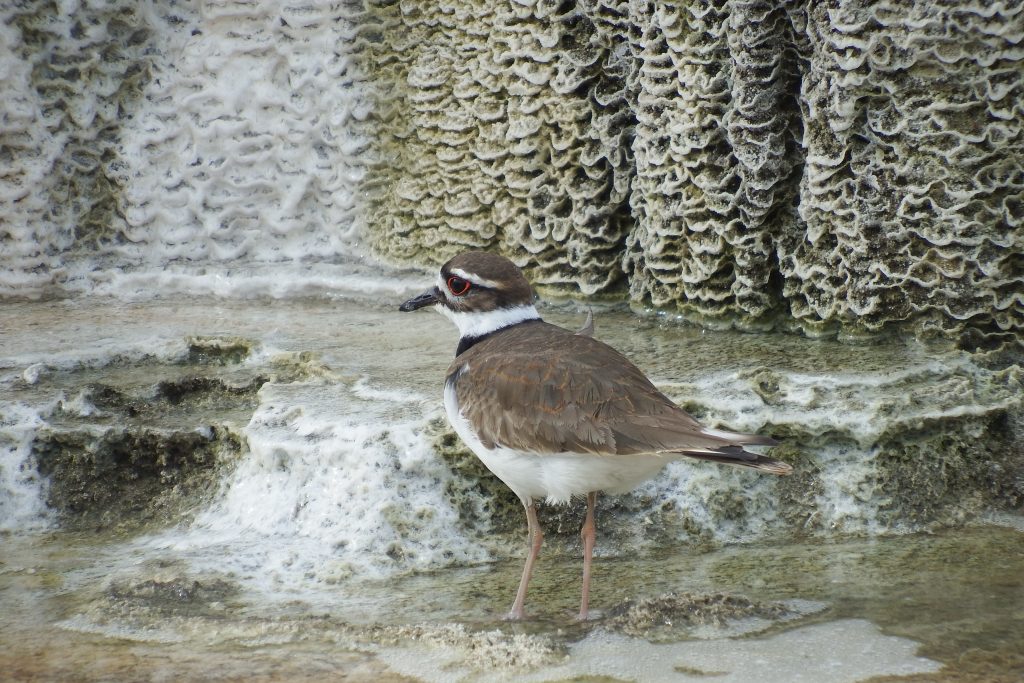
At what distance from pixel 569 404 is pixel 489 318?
80 cm

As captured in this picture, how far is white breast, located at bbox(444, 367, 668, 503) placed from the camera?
3816 mm

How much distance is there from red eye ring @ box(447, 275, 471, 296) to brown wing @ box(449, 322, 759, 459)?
0.40 m

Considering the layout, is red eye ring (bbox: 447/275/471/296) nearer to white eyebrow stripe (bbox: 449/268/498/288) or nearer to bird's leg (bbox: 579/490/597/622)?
white eyebrow stripe (bbox: 449/268/498/288)

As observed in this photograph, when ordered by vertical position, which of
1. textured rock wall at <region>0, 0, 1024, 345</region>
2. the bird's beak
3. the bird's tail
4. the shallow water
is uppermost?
textured rock wall at <region>0, 0, 1024, 345</region>

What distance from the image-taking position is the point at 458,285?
4543 mm

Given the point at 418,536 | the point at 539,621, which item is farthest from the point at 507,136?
the point at 539,621

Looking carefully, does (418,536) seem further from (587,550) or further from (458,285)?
(458,285)

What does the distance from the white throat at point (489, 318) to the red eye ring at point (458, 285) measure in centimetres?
9

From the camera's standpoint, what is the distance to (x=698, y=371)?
4.96 meters

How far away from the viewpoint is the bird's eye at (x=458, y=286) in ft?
14.8

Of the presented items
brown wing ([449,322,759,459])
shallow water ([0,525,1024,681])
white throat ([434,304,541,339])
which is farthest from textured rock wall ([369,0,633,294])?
shallow water ([0,525,1024,681])

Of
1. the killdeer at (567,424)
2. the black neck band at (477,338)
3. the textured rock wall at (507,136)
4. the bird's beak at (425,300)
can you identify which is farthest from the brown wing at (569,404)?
the textured rock wall at (507,136)

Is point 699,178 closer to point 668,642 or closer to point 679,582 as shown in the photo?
point 679,582

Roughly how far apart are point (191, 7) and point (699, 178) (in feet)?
10.4
